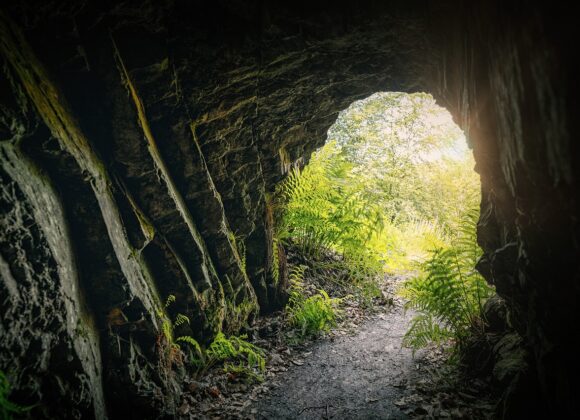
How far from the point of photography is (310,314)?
5.40 metres

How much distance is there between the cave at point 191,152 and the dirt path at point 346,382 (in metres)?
1.10

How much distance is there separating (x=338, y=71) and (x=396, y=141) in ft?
29.7

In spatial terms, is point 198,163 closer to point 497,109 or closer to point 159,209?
point 159,209

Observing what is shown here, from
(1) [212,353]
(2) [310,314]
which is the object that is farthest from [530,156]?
(2) [310,314]

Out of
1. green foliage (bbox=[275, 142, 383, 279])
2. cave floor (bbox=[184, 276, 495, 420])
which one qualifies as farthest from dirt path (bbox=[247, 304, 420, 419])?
green foliage (bbox=[275, 142, 383, 279])

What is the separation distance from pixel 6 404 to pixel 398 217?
917 cm

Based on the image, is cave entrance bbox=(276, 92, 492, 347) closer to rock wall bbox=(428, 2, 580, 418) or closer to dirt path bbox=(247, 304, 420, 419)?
dirt path bbox=(247, 304, 420, 419)

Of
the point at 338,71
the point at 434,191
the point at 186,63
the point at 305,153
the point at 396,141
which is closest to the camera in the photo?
the point at 186,63

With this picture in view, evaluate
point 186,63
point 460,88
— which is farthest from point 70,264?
point 460,88

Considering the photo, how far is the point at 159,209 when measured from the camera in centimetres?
381

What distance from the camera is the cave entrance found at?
394 cm

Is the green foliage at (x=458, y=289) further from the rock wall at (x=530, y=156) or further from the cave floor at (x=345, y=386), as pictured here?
the rock wall at (x=530, y=156)

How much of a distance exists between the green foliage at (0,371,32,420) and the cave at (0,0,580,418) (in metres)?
0.16

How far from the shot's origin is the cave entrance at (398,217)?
3939 mm
